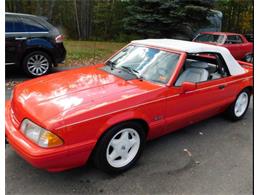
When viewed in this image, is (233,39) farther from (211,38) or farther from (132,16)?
(132,16)

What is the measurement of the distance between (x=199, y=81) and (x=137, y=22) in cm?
963

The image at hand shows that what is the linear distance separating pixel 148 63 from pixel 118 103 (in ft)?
3.54

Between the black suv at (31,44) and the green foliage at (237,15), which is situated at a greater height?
the green foliage at (237,15)

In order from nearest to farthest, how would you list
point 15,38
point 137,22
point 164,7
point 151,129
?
point 151,129 < point 15,38 < point 164,7 < point 137,22

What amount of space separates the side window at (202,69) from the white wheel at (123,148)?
1022mm

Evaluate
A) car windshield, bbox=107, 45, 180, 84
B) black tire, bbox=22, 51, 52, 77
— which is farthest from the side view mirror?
black tire, bbox=22, 51, 52, 77

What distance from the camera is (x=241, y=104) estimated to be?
5004mm

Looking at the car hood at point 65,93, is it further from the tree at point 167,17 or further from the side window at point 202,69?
the tree at point 167,17

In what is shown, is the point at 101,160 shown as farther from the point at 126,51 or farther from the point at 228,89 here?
the point at 228,89

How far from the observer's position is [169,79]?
359 cm

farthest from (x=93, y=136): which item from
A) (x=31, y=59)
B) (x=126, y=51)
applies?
(x=31, y=59)

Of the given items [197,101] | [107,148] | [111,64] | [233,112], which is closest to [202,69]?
[197,101]

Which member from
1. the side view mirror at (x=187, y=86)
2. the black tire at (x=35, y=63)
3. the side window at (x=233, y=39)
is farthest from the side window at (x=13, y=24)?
the side window at (x=233, y=39)

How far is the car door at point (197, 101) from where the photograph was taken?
11.8ft
